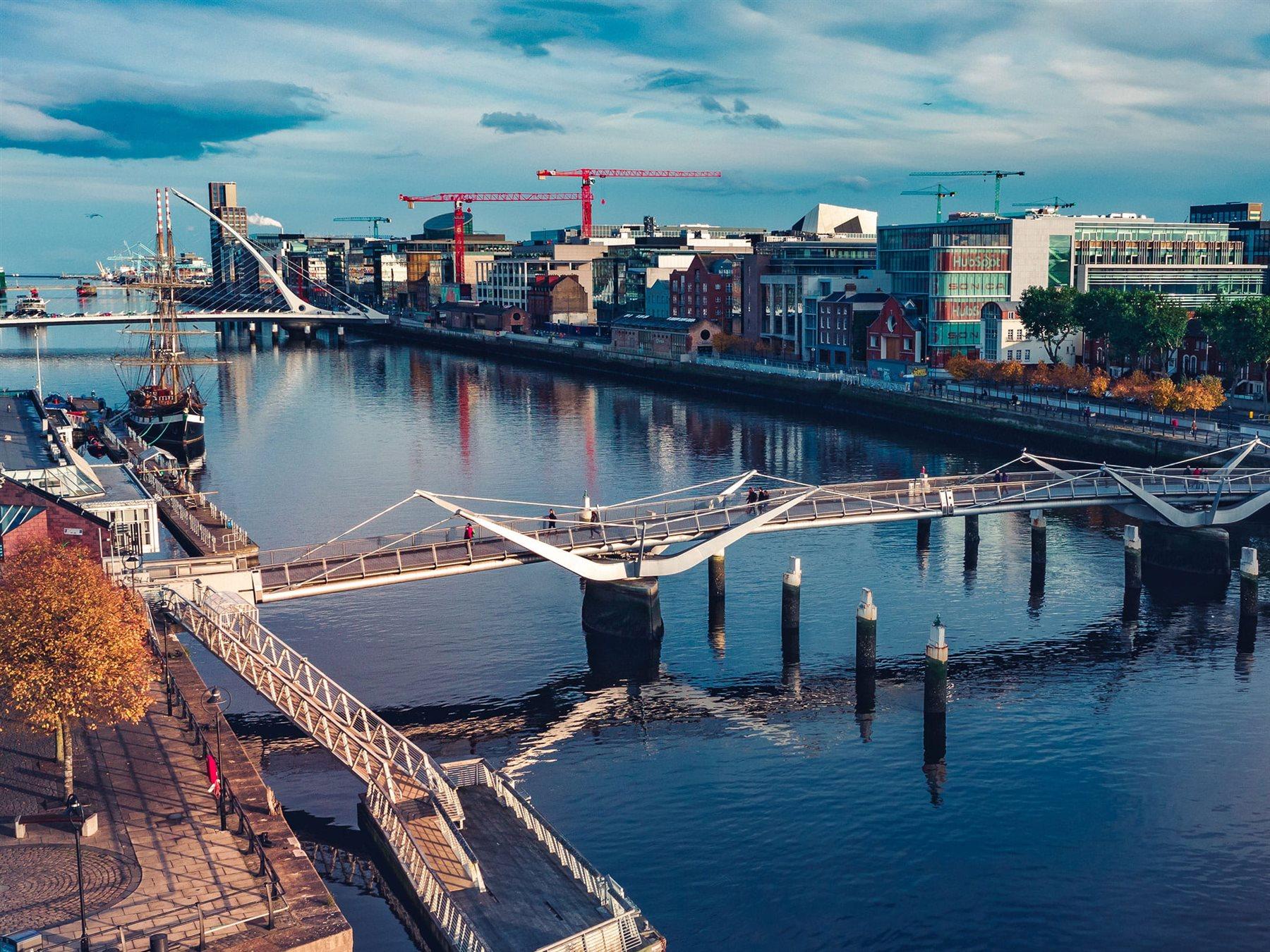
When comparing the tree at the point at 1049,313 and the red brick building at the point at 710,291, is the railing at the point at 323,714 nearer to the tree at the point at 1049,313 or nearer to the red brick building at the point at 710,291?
the tree at the point at 1049,313

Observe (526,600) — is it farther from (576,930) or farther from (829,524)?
(576,930)

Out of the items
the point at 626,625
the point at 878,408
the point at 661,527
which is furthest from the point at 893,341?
the point at 626,625

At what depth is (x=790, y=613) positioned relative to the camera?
41.4 m

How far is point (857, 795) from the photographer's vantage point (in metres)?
31.1

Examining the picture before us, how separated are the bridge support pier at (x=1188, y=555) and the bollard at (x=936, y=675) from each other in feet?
65.3

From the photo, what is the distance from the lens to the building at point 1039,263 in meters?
103

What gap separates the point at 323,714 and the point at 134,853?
539 cm

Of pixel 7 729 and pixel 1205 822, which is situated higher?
pixel 7 729

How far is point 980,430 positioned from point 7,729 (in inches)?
2630

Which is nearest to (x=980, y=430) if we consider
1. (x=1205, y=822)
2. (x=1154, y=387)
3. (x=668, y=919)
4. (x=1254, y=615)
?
(x=1154, y=387)

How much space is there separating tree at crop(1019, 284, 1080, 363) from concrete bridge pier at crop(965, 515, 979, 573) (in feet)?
139

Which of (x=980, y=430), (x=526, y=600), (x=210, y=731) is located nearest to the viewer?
(x=210, y=731)

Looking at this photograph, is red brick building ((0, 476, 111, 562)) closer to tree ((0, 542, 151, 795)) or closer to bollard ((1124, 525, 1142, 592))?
tree ((0, 542, 151, 795))

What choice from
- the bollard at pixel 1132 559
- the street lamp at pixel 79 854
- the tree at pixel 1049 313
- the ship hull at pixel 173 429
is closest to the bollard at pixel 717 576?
the bollard at pixel 1132 559
